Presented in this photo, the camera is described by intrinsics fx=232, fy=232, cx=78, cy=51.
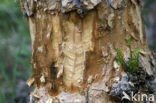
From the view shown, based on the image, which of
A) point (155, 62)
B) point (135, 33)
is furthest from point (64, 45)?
point (155, 62)

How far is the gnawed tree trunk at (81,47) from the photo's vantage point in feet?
3.19

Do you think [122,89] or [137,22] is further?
[137,22]

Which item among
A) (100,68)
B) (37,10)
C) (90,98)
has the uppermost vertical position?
(37,10)

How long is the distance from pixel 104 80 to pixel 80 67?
117 millimetres

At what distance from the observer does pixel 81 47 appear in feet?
3.25

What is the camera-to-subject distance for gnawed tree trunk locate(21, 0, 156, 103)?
97 centimetres

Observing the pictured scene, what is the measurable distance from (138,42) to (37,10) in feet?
1.62

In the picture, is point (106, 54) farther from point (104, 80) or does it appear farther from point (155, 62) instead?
point (155, 62)

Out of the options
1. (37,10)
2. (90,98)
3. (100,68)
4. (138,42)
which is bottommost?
(90,98)

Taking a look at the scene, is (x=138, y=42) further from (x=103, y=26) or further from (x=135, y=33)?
(x=103, y=26)

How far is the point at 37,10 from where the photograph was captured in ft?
3.38

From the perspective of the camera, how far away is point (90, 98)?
978 mm

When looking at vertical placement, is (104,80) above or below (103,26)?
below

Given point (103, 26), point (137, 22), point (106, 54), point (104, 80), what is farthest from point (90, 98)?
point (137, 22)
